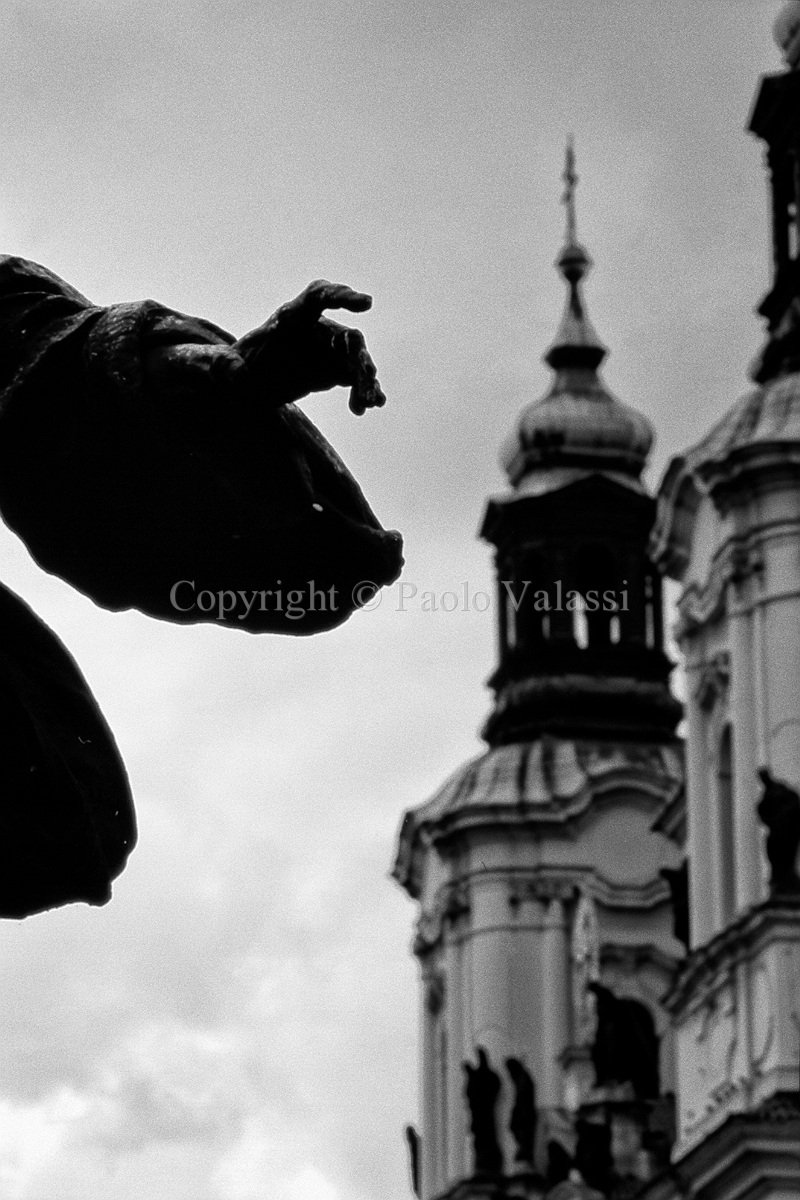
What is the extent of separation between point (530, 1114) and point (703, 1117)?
14.0 metres

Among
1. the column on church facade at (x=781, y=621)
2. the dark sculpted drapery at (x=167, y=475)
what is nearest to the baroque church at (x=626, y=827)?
the column on church facade at (x=781, y=621)

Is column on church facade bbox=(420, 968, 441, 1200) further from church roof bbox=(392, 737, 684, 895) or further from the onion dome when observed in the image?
the onion dome

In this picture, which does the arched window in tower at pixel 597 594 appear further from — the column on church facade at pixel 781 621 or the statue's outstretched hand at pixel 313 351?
the statue's outstretched hand at pixel 313 351

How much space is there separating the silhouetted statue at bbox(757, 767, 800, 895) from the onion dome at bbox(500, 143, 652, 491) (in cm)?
2191

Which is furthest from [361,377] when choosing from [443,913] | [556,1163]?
[443,913]

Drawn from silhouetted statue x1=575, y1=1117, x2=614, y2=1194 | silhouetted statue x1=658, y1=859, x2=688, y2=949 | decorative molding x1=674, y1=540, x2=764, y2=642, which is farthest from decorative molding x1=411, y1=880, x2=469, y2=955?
decorative molding x1=674, y1=540, x2=764, y2=642

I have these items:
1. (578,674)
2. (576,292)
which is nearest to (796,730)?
(578,674)

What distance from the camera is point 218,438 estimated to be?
3.70 m

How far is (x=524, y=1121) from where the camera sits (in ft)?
166

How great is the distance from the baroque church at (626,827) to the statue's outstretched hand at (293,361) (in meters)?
31.6

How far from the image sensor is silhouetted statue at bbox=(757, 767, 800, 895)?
35500 millimetres

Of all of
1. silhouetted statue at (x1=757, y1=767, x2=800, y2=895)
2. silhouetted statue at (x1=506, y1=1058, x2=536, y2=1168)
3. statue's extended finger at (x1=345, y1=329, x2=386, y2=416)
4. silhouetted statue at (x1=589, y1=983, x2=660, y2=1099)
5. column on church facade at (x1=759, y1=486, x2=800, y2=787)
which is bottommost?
statue's extended finger at (x1=345, y1=329, x2=386, y2=416)

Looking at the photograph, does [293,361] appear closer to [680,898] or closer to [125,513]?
[125,513]

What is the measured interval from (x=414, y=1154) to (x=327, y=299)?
5164cm
